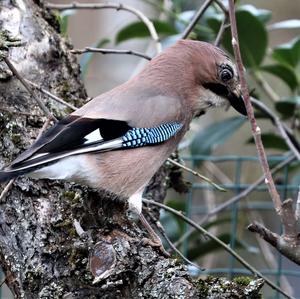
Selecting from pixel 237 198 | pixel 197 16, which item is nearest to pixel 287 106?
pixel 237 198

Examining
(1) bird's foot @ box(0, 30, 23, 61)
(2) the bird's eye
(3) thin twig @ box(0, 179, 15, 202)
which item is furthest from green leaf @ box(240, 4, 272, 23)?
(3) thin twig @ box(0, 179, 15, 202)

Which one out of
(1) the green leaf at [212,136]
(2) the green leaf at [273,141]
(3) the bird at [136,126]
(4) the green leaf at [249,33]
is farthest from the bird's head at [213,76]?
(2) the green leaf at [273,141]

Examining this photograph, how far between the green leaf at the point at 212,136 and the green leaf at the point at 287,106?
0.79 feet

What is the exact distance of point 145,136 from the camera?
3172 millimetres

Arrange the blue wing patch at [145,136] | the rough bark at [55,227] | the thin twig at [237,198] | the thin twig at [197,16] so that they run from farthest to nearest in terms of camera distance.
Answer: the thin twig at [237,198], the thin twig at [197,16], the blue wing patch at [145,136], the rough bark at [55,227]

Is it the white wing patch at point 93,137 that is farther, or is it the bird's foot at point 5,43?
the white wing patch at point 93,137

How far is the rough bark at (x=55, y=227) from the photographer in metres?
2.47

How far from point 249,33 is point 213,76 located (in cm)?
82

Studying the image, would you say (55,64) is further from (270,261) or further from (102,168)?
(270,261)

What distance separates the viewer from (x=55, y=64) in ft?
10.5

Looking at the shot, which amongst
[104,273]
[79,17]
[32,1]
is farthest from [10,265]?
[79,17]

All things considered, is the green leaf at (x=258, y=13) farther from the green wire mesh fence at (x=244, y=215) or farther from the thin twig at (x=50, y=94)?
the thin twig at (x=50, y=94)

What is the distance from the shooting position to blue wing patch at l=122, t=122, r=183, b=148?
10.3ft

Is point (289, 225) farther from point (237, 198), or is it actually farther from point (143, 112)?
point (237, 198)
